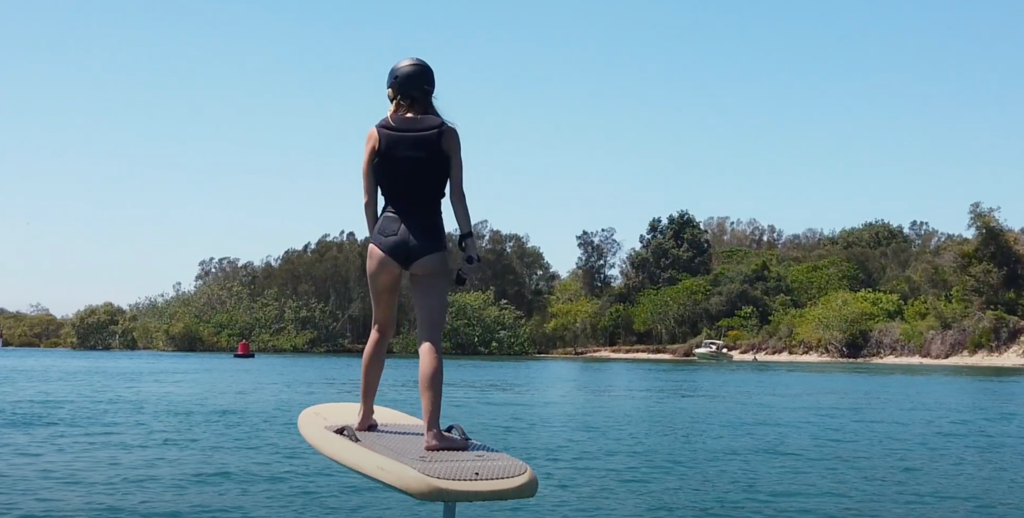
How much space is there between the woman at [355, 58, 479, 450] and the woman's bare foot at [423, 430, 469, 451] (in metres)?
0.04

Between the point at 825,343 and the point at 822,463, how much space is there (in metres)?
61.0

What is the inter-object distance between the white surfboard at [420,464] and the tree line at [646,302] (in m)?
66.2

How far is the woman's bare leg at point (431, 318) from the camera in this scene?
604 centimetres

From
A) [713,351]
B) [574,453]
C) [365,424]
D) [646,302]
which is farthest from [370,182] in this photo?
[646,302]

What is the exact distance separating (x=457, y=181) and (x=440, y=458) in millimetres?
1595

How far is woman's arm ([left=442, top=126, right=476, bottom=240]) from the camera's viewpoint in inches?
240

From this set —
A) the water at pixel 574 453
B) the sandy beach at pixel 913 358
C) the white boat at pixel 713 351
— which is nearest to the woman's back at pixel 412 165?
the water at pixel 574 453

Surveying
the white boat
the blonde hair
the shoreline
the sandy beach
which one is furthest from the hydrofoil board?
the white boat

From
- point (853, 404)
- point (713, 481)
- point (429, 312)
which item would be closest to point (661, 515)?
point (713, 481)

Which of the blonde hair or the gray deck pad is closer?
the gray deck pad

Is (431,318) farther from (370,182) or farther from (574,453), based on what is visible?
(574,453)

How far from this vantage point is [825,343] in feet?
246

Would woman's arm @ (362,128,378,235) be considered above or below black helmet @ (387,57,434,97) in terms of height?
below

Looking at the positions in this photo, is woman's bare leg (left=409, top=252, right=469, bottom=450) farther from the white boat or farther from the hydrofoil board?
the white boat
